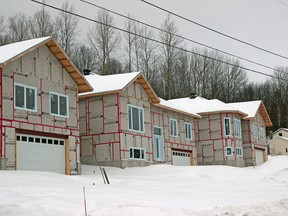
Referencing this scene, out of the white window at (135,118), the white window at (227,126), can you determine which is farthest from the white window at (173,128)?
the white window at (227,126)

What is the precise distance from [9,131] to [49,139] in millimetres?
3096

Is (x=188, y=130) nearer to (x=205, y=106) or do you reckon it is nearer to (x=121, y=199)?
(x=205, y=106)

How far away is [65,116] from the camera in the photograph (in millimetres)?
27047

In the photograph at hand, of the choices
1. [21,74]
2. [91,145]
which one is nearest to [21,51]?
[21,74]

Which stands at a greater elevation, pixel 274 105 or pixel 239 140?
pixel 274 105

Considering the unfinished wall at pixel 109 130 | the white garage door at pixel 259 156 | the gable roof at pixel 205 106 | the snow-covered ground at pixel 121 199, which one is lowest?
the snow-covered ground at pixel 121 199

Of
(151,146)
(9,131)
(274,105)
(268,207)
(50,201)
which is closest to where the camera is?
(268,207)

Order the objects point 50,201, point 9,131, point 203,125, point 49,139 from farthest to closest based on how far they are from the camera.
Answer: point 203,125 → point 49,139 → point 9,131 → point 50,201

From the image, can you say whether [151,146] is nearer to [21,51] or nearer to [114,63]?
[21,51]

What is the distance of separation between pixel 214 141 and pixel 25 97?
2470 cm

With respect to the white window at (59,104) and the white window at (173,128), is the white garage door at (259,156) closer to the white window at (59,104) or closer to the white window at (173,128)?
the white window at (173,128)

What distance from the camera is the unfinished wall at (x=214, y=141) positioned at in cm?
4516

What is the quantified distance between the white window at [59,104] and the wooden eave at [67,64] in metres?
1.39

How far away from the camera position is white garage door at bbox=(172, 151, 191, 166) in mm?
40069
